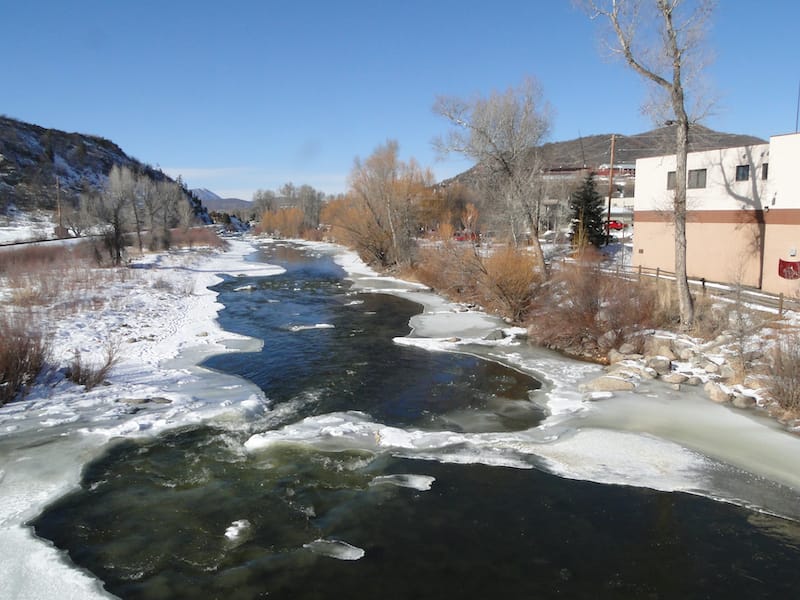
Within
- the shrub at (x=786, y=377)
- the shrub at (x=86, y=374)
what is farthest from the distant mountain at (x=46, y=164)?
the shrub at (x=786, y=377)

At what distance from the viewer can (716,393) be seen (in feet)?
40.9

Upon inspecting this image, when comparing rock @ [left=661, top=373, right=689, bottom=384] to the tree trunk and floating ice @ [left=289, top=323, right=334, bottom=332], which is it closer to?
the tree trunk

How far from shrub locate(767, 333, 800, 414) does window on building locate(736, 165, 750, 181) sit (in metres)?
13.4

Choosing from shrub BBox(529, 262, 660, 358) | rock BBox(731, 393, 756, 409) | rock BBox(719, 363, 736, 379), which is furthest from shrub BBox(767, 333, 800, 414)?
shrub BBox(529, 262, 660, 358)

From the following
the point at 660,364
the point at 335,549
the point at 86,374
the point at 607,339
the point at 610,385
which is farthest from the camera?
the point at 607,339

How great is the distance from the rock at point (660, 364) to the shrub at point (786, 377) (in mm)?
2448

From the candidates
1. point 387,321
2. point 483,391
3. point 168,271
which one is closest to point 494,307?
point 387,321

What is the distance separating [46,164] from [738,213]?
9597cm

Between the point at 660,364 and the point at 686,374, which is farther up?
the point at 660,364

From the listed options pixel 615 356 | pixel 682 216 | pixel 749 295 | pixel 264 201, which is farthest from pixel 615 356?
pixel 264 201

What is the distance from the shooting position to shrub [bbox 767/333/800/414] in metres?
11.3

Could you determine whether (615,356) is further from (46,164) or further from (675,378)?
(46,164)

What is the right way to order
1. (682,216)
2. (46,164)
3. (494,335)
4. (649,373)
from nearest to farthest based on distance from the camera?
(649,373), (682,216), (494,335), (46,164)

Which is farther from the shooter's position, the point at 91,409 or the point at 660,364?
the point at 660,364
